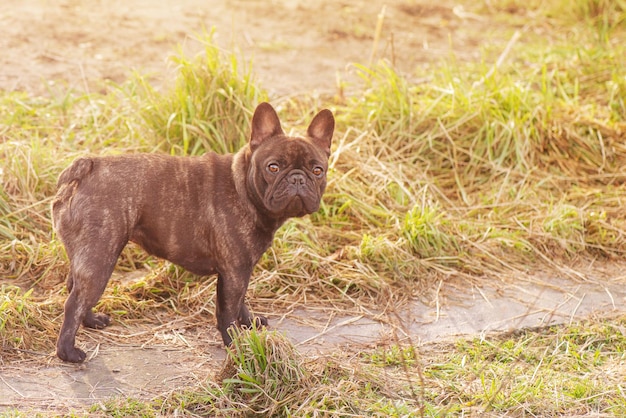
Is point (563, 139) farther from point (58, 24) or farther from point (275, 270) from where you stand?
point (58, 24)

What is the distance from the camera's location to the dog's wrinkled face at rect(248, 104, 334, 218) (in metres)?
4.89

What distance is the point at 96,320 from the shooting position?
5312 mm

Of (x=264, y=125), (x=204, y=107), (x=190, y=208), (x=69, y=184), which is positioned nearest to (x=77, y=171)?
(x=69, y=184)

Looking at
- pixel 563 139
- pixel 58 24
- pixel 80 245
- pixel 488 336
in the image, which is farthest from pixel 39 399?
pixel 58 24

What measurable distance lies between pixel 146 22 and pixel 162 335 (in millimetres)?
5430

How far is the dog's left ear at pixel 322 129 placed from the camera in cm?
531

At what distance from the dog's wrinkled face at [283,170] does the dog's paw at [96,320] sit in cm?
123

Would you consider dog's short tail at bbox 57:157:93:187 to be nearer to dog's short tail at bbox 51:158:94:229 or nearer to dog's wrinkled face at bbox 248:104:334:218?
dog's short tail at bbox 51:158:94:229

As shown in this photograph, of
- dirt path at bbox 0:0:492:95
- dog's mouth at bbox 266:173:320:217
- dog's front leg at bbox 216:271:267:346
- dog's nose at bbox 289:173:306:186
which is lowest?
dog's front leg at bbox 216:271:267:346

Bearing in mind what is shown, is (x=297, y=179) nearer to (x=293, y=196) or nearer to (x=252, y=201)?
(x=293, y=196)

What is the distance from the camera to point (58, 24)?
374 inches

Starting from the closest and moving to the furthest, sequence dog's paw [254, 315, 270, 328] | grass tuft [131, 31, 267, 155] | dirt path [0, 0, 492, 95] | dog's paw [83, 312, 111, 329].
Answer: dog's paw [83, 312, 111, 329], dog's paw [254, 315, 270, 328], grass tuft [131, 31, 267, 155], dirt path [0, 0, 492, 95]

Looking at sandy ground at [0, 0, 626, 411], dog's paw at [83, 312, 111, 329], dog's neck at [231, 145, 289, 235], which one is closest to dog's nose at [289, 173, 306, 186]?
dog's neck at [231, 145, 289, 235]

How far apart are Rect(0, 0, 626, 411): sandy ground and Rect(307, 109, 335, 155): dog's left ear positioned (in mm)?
1147
